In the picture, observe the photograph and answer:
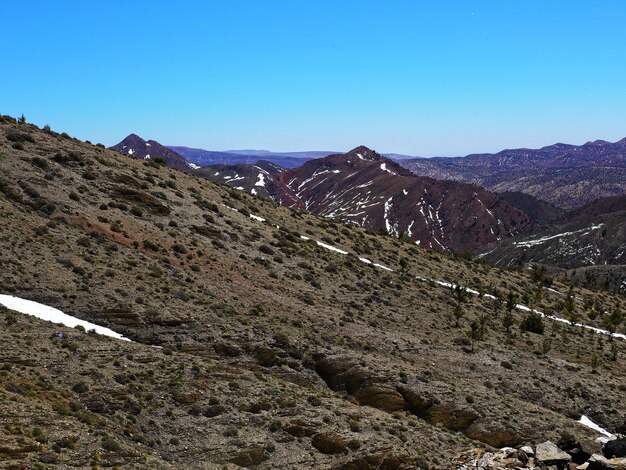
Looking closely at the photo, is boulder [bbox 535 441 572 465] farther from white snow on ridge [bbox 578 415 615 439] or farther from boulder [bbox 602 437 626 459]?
white snow on ridge [bbox 578 415 615 439]

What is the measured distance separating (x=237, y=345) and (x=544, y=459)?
558 inches

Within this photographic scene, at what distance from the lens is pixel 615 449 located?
78.7 ft

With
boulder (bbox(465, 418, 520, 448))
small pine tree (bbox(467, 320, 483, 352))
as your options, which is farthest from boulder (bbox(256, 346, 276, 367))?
small pine tree (bbox(467, 320, 483, 352))

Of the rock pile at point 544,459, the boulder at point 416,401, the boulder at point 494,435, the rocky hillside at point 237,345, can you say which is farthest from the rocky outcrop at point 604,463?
the boulder at point 416,401

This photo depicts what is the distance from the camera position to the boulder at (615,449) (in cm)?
2384

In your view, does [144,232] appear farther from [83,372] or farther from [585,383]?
[585,383]

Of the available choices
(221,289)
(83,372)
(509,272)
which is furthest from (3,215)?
(509,272)

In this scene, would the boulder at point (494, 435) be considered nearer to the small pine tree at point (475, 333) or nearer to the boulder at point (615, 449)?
the boulder at point (615, 449)

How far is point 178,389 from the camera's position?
22688 mm

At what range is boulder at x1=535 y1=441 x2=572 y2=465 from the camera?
23.2 metres

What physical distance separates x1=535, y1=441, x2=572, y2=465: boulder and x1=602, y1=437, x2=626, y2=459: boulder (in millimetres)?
1930

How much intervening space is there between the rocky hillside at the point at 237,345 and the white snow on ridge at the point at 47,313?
1.40 feet

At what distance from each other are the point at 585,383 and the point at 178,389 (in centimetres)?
2422

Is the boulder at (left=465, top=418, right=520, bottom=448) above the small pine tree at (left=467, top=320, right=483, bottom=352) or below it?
below
